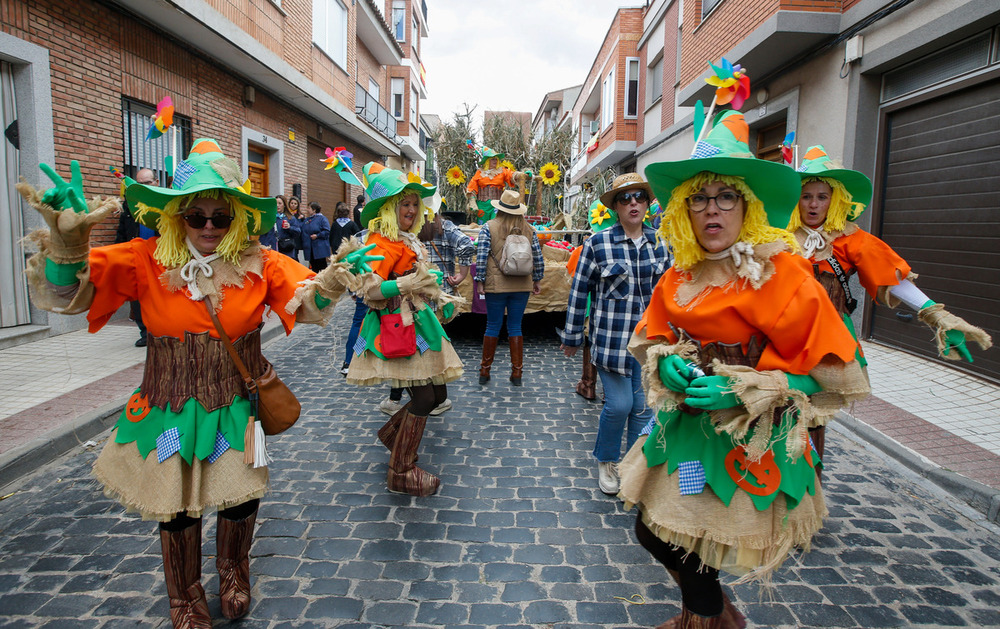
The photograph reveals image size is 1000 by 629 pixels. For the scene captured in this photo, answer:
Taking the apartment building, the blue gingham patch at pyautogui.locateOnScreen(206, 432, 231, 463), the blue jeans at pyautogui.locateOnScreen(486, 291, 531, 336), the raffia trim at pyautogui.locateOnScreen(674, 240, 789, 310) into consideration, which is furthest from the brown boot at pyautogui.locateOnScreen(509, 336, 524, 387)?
the raffia trim at pyautogui.locateOnScreen(674, 240, 789, 310)

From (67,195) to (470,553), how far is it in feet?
7.69

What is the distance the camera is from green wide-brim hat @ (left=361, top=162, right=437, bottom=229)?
12.5 ft

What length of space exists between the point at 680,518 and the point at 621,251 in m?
2.32

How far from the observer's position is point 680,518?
1.88 m

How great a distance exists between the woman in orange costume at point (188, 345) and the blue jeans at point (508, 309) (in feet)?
12.4

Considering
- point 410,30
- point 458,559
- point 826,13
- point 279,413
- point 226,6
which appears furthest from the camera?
point 410,30

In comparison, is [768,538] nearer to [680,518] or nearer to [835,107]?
[680,518]


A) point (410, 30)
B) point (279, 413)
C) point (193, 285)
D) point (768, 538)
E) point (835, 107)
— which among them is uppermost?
point (410, 30)

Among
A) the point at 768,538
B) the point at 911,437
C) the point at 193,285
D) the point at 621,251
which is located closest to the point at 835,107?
the point at 911,437

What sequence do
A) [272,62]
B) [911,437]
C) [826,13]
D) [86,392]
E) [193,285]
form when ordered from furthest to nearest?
[272,62], [826,13], [86,392], [911,437], [193,285]

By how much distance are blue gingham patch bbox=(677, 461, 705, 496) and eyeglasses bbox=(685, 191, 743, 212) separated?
85 centimetres

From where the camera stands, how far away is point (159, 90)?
9.24 meters

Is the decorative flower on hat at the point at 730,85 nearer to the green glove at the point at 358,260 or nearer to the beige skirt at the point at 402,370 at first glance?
the green glove at the point at 358,260

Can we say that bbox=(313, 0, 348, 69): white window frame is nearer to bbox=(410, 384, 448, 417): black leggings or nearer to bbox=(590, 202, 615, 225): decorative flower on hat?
bbox=(590, 202, 615, 225): decorative flower on hat
